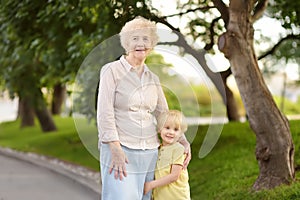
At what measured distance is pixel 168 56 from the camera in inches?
194

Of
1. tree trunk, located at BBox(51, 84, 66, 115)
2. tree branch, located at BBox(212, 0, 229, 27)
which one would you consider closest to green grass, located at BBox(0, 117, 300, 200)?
tree branch, located at BBox(212, 0, 229, 27)

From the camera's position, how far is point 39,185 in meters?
11.2

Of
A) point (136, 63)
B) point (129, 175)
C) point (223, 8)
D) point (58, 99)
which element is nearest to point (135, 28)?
point (136, 63)

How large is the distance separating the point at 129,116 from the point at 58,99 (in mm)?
24481

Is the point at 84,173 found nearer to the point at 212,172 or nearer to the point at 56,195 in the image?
the point at 56,195

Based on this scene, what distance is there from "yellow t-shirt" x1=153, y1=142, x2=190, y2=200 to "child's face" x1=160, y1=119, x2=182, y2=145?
0.05 metres

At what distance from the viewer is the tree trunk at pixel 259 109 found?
758cm

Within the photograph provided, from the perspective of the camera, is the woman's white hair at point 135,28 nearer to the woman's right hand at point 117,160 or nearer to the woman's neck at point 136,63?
the woman's neck at point 136,63

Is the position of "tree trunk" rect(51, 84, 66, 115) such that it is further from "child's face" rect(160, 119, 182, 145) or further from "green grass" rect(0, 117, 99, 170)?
"child's face" rect(160, 119, 182, 145)

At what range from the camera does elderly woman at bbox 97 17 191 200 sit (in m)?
4.12

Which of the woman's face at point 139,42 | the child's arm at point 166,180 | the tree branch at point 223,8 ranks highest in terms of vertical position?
the tree branch at point 223,8

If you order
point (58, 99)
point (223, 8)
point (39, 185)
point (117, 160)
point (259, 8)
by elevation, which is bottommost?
point (39, 185)

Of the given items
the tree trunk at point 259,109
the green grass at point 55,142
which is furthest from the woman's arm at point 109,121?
the green grass at point 55,142

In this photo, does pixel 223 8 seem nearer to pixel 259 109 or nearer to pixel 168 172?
pixel 259 109
